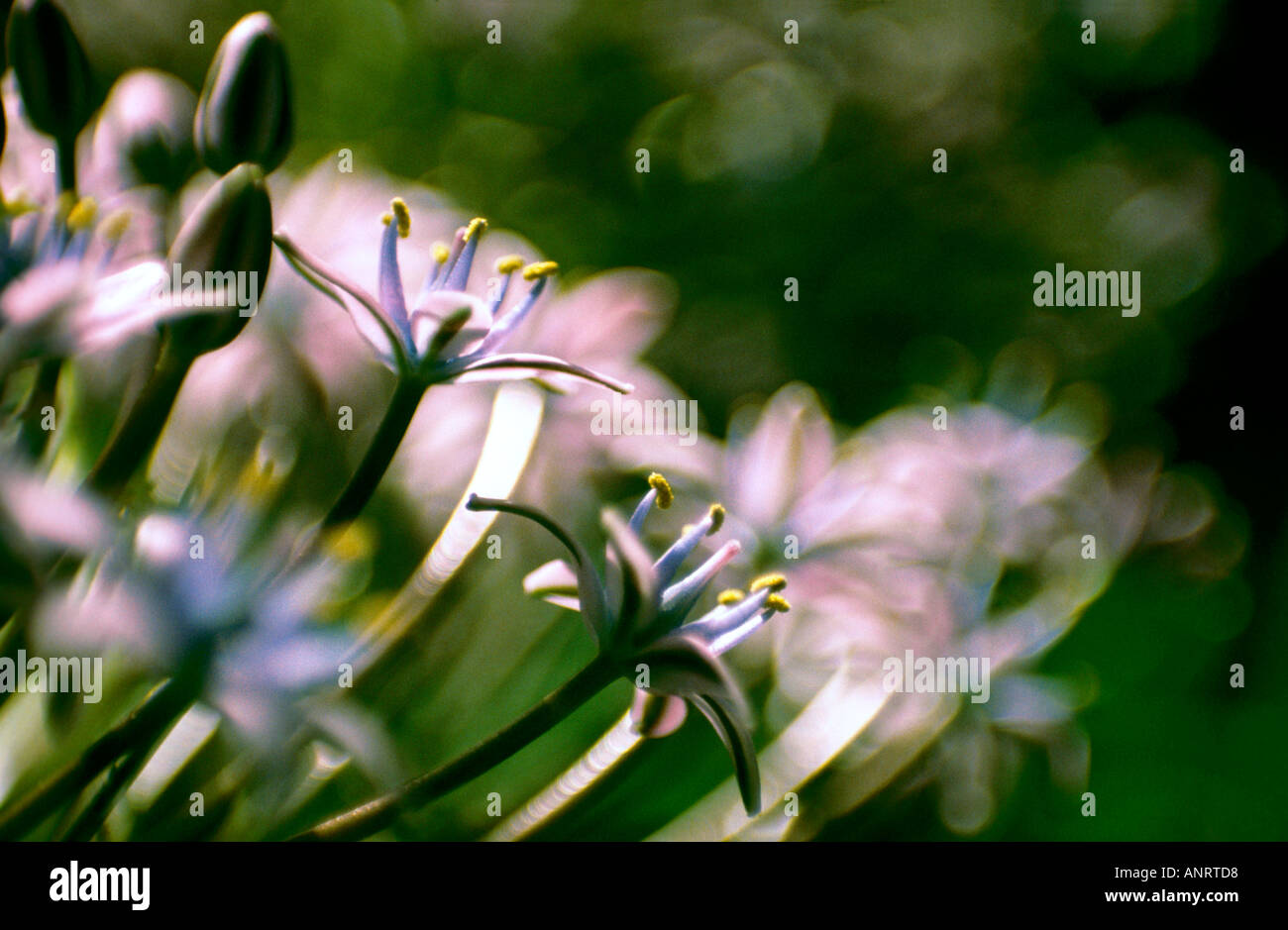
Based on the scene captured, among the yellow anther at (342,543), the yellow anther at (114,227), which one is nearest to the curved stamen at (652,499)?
the yellow anther at (342,543)

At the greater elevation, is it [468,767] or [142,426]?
[142,426]

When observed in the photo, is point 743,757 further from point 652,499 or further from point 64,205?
point 64,205

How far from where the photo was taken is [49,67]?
38 cm

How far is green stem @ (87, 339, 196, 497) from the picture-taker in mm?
339

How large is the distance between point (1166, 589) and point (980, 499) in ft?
1.82

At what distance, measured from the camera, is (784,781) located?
53 centimetres

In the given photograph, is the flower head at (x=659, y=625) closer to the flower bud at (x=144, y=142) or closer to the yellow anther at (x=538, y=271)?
the yellow anther at (x=538, y=271)

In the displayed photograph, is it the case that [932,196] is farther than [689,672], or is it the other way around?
[932,196]

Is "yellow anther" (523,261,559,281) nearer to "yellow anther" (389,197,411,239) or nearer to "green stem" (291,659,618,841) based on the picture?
"yellow anther" (389,197,411,239)

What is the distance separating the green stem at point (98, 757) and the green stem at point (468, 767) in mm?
61

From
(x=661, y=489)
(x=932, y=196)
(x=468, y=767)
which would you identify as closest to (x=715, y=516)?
(x=661, y=489)

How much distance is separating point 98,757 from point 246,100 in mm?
223

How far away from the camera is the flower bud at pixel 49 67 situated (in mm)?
372
